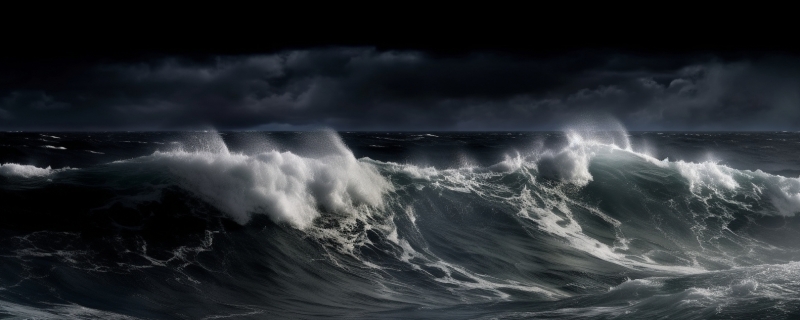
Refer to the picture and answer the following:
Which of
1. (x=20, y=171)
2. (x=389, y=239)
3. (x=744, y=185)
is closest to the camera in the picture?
(x=389, y=239)

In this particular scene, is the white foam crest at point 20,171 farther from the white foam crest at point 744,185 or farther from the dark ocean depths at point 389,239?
the white foam crest at point 744,185

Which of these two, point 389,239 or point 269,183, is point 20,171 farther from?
point 389,239

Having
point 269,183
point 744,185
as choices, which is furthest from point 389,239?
point 744,185

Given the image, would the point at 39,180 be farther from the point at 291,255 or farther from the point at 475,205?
the point at 475,205

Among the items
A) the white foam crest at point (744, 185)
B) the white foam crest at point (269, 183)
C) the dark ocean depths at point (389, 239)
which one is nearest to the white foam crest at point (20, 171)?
the dark ocean depths at point (389, 239)

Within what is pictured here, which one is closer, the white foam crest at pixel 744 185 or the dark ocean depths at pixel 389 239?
the dark ocean depths at pixel 389 239

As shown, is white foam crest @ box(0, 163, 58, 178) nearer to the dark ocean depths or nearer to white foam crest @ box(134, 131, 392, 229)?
the dark ocean depths

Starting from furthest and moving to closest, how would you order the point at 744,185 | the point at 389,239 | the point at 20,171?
the point at 744,185 < the point at 20,171 < the point at 389,239
